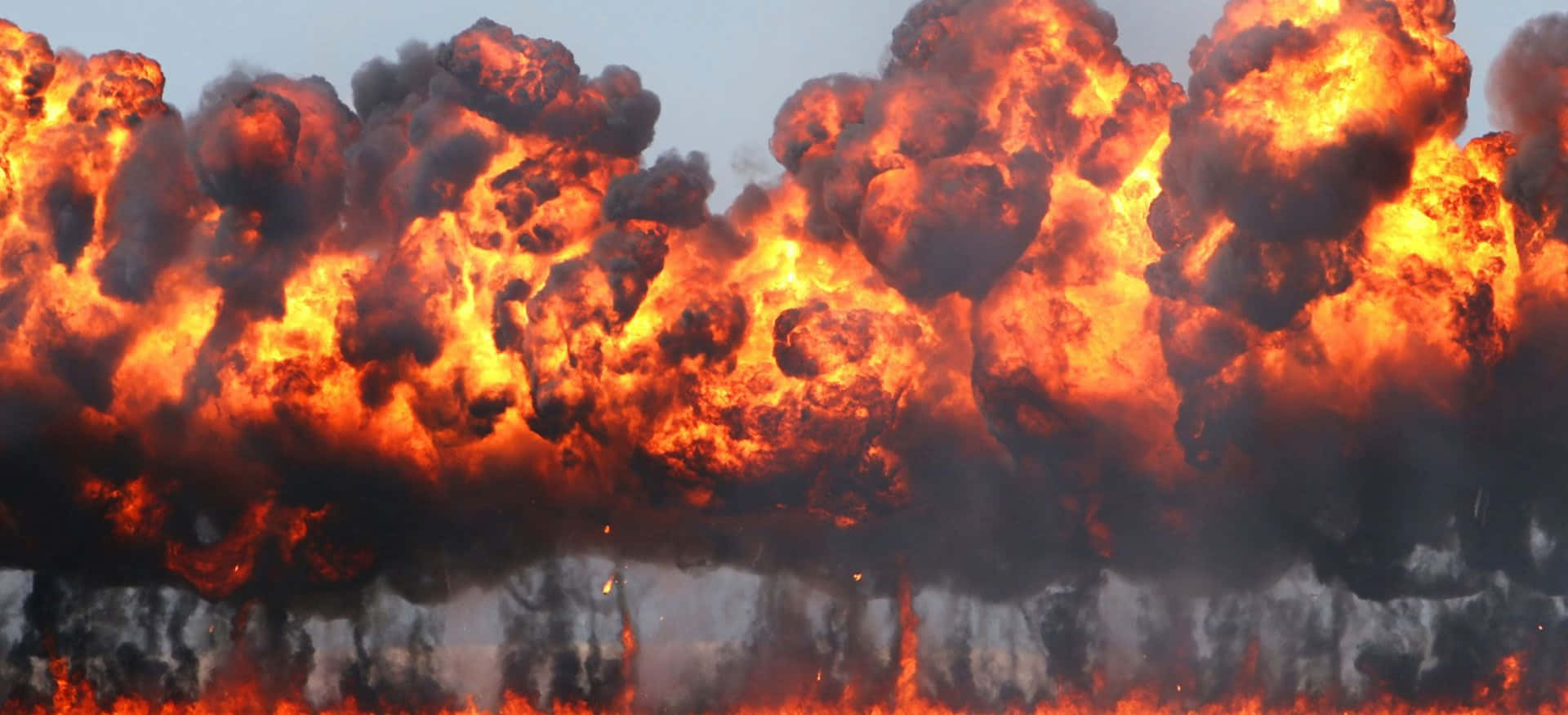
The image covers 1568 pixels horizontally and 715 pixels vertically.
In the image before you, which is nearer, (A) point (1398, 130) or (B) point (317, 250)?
(A) point (1398, 130)

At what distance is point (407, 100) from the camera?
78.4 metres

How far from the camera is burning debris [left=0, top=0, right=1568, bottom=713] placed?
223 ft

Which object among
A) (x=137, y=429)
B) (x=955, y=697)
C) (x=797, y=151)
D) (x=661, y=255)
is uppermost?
(x=797, y=151)

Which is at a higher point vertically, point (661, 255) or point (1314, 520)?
point (661, 255)

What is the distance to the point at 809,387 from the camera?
69.8 metres

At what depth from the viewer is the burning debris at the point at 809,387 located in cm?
6788

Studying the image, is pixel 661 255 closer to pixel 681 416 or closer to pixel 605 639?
pixel 681 416

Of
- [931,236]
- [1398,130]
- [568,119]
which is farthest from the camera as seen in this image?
[568,119]

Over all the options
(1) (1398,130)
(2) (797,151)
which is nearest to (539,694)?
(2) (797,151)

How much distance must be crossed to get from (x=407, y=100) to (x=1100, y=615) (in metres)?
35.5

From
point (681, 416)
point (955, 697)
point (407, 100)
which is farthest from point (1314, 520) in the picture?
point (407, 100)

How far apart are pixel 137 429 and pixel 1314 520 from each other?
4714 centimetres

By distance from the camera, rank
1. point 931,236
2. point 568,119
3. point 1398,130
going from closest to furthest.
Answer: point 1398,130
point 931,236
point 568,119

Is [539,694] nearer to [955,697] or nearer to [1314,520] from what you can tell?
[955,697]
